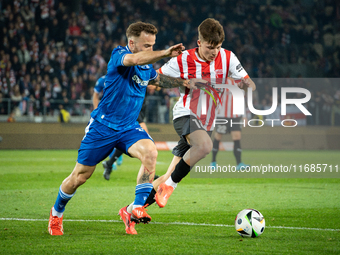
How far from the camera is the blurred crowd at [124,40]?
17781 millimetres

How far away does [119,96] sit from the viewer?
4.44 metres

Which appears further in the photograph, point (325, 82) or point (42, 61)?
point (325, 82)

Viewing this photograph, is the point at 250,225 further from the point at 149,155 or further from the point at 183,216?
the point at 183,216

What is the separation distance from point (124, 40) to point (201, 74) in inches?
617

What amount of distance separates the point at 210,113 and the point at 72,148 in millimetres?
12481

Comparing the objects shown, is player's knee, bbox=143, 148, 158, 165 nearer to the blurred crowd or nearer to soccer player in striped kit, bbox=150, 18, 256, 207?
soccer player in striped kit, bbox=150, 18, 256, 207

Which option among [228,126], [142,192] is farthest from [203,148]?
[228,126]

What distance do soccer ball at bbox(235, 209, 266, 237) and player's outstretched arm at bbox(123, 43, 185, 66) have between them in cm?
161

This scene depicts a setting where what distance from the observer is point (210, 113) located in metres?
5.75

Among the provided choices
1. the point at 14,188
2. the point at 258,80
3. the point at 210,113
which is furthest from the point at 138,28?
the point at 258,80

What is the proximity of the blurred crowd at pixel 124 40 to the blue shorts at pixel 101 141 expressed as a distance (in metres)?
12.9

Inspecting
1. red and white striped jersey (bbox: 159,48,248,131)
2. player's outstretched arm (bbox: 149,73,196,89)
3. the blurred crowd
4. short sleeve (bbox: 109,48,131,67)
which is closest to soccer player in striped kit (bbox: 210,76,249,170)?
red and white striped jersey (bbox: 159,48,248,131)

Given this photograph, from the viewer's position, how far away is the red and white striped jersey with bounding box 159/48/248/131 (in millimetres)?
5672

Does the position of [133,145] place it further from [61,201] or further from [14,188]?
[14,188]
